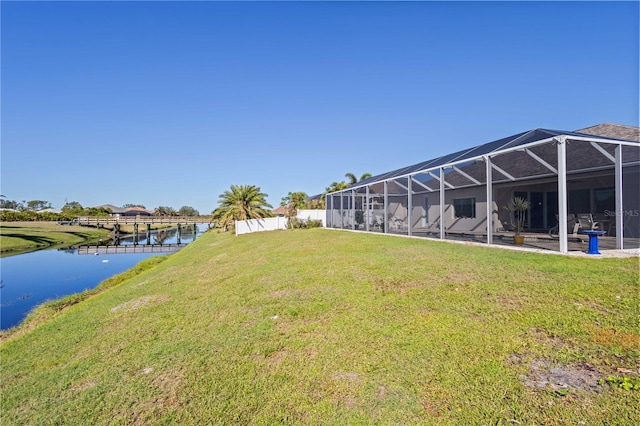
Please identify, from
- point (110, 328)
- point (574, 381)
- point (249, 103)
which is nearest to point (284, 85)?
point (249, 103)

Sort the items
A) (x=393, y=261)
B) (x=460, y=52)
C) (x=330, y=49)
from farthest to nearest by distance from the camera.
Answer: (x=330, y=49) < (x=460, y=52) < (x=393, y=261)

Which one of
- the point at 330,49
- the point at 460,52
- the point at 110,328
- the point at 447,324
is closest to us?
the point at 447,324

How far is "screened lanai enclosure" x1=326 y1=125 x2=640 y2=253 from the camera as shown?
8828 mm

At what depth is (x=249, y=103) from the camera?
776 inches

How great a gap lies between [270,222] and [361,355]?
2437 centimetres

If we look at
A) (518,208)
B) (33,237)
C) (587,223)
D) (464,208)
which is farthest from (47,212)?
(587,223)

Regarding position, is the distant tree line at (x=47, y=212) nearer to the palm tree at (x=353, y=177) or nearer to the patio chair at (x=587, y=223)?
the palm tree at (x=353, y=177)

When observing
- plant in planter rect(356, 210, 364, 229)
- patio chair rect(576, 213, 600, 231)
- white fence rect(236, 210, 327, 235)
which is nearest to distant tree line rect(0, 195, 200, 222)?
white fence rect(236, 210, 327, 235)

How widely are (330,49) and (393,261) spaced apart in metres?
12.3

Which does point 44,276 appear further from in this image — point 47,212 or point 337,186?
point 47,212

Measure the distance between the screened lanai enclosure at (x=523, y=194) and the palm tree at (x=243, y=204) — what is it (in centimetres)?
748

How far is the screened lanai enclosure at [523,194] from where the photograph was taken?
29.0 ft

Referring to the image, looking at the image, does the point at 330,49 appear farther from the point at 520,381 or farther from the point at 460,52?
the point at 520,381

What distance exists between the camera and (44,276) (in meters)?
18.8
